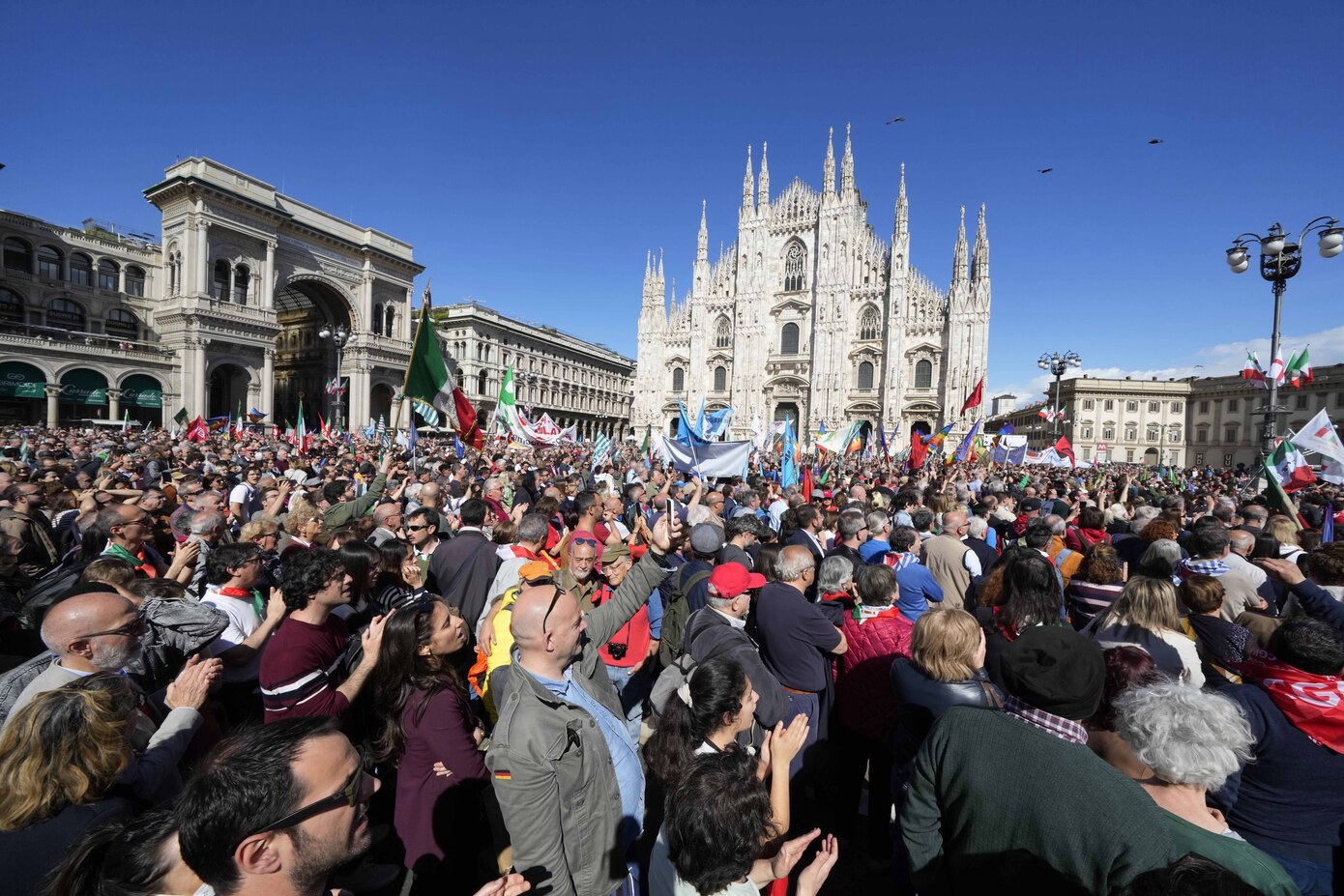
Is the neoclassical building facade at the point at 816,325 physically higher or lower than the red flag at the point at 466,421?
higher

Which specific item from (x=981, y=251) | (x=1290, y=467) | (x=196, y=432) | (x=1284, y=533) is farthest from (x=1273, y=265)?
(x=981, y=251)

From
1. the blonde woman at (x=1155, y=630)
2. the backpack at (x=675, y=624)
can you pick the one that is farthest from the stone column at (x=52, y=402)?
the blonde woman at (x=1155, y=630)

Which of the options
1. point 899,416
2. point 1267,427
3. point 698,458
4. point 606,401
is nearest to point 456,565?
point 698,458

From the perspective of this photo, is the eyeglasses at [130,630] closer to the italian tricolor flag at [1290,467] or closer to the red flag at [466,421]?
the red flag at [466,421]

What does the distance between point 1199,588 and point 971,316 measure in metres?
40.5

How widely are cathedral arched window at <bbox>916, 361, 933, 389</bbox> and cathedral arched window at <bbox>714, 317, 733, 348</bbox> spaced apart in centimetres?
1427

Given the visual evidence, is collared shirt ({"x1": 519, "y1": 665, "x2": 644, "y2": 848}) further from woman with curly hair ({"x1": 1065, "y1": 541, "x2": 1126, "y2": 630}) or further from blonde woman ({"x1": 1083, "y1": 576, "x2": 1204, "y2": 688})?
woman with curly hair ({"x1": 1065, "y1": 541, "x2": 1126, "y2": 630})

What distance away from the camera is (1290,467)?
9.27m

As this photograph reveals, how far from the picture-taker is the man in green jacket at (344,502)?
5.86 meters

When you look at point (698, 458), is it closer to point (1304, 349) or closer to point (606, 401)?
point (1304, 349)

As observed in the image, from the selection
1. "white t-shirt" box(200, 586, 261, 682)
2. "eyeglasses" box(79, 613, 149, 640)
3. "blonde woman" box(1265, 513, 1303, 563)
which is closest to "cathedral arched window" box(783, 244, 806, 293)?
"blonde woman" box(1265, 513, 1303, 563)

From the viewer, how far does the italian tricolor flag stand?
880 cm

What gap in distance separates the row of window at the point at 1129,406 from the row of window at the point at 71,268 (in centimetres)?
7217

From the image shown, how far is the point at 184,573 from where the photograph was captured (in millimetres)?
3900
